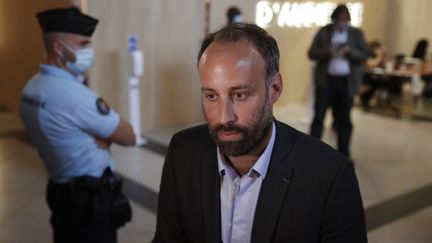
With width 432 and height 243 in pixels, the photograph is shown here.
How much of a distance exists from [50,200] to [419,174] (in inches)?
148

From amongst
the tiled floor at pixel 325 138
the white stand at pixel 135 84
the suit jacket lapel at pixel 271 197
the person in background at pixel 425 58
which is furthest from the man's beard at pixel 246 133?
the person in background at pixel 425 58

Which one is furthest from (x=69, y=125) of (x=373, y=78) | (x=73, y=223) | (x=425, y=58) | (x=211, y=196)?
(x=425, y=58)

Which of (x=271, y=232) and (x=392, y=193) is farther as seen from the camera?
(x=392, y=193)

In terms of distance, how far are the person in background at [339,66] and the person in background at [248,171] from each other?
10.9ft

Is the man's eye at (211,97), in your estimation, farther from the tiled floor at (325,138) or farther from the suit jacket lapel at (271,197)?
the tiled floor at (325,138)

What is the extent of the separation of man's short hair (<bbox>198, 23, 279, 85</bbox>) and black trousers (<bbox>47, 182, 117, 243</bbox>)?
1338 millimetres

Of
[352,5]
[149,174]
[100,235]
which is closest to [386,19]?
[352,5]

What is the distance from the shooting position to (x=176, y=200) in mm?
1472

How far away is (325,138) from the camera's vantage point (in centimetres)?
597

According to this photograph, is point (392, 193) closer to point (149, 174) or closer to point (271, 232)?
point (149, 174)

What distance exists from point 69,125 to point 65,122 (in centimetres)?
2

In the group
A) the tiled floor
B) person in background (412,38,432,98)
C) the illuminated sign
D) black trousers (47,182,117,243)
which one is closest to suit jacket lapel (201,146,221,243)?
black trousers (47,182,117,243)

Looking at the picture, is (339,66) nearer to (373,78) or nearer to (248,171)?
(248,171)

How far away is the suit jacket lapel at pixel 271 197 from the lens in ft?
4.36
